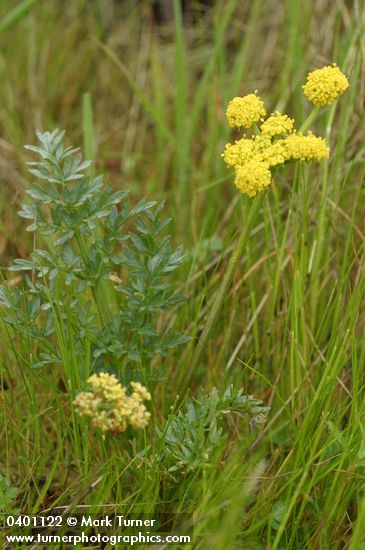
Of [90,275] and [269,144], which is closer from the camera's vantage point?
[269,144]

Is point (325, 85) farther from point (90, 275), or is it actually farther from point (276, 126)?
point (90, 275)

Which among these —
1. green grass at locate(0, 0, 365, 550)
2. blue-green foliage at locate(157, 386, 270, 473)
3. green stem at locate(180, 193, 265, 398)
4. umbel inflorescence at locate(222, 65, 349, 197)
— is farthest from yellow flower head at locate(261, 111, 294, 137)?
blue-green foliage at locate(157, 386, 270, 473)

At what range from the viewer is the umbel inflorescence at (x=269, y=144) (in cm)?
132

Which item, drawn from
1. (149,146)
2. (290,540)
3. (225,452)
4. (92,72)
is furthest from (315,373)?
(92,72)

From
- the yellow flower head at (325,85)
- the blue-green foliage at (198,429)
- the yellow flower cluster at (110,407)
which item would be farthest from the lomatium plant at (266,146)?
the yellow flower cluster at (110,407)

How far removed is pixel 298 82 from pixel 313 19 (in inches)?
21.5

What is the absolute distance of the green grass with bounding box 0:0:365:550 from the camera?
56.4 inches

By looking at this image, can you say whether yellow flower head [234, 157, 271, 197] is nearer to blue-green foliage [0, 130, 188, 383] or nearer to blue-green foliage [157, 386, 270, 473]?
blue-green foliage [0, 130, 188, 383]

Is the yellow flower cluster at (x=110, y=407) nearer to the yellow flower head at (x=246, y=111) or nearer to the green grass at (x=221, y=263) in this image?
the green grass at (x=221, y=263)

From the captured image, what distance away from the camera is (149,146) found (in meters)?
3.21

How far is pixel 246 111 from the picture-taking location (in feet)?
4.60

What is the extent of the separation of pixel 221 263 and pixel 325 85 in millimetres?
1015

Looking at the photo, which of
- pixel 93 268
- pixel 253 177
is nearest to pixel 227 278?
pixel 253 177

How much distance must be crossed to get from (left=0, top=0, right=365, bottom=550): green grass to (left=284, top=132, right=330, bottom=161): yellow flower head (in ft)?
0.82
